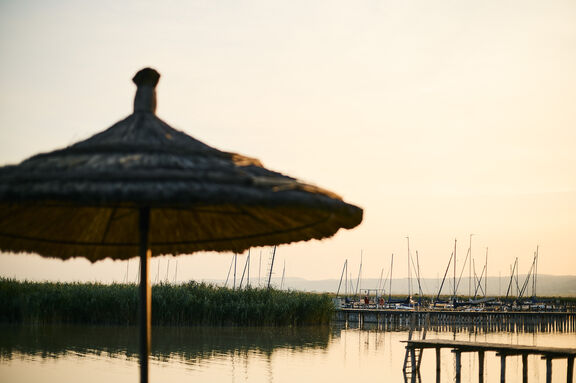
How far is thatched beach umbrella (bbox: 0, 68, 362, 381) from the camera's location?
414cm

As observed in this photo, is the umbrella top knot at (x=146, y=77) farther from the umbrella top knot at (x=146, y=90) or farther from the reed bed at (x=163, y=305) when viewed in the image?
the reed bed at (x=163, y=305)

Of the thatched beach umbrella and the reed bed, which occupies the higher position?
the thatched beach umbrella

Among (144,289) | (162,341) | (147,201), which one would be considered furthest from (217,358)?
(147,201)

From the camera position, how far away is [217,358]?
23750 mm

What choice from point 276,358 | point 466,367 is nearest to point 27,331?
point 276,358

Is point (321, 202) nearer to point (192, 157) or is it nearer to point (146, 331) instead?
point (192, 157)

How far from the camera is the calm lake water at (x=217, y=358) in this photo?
803 inches

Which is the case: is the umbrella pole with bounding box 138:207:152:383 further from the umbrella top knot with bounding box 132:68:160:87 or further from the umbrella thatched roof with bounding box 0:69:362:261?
the umbrella top knot with bounding box 132:68:160:87

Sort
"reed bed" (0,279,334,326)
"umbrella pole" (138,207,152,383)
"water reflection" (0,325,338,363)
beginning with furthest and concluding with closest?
"reed bed" (0,279,334,326)
"water reflection" (0,325,338,363)
"umbrella pole" (138,207,152,383)

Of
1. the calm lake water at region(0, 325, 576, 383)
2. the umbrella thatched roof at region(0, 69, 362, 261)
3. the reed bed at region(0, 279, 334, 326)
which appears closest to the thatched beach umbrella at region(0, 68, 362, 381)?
the umbrella thatched roof at region(0, 69, 362, 261)

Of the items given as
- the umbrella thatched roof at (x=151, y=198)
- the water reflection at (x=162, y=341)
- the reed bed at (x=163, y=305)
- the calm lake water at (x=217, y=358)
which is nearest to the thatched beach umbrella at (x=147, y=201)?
the umbrella thatched roof at (x=151, y=198)

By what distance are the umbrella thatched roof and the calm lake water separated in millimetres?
14035

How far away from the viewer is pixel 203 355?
79.4ft

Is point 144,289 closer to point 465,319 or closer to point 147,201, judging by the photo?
point 147,201
